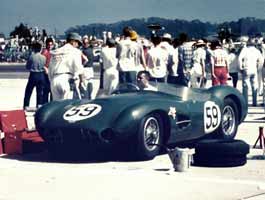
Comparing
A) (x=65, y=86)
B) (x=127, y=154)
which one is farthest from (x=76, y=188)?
(x=65, y=86)

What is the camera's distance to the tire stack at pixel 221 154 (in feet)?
35.8

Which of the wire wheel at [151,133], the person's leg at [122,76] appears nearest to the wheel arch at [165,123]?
the wire wheel at [151,133]

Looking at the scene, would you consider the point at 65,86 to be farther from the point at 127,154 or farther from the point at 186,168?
the point at 186,168

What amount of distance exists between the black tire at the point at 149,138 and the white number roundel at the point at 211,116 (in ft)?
3.51

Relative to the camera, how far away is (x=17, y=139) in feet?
41.2

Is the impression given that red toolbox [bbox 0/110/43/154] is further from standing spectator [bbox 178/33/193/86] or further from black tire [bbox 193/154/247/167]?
standing spectator [bbox 178/33/193/86]

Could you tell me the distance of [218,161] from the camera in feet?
35.8

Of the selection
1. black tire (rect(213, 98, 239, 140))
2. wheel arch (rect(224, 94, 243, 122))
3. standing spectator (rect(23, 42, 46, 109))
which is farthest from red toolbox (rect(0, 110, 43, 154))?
standing spectator (rect(23, 42, 46, 109))

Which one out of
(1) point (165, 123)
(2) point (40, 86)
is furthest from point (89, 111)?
(2) point (40, 86)

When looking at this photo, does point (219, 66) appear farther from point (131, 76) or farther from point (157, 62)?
point (131, 76)

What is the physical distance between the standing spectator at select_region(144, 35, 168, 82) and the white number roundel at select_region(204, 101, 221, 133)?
5.07 meters

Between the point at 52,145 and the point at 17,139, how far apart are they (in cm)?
90

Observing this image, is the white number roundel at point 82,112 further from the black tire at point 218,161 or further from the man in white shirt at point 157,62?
the man in white shirt at point 157,62

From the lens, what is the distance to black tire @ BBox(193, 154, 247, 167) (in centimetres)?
1092
